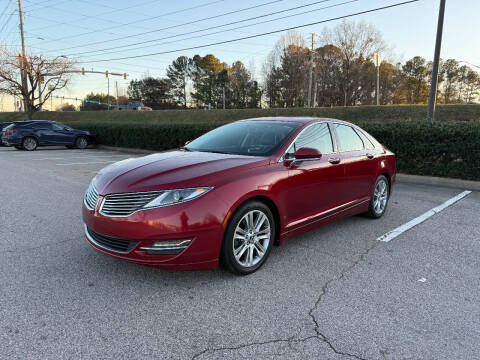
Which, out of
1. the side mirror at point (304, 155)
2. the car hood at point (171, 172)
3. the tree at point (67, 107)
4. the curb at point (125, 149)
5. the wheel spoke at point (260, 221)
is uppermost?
the tree at point (67, 107)

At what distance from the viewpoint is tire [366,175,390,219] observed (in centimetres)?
534

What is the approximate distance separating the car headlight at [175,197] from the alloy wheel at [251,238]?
0.51 meters

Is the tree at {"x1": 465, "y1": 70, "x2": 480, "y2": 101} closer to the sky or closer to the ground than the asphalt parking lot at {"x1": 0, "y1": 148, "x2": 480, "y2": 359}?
closer to the sky

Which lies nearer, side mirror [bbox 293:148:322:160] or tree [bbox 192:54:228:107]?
side mirror [bbox 293:148:322:160]

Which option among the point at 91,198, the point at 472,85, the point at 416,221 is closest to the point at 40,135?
the point at 91,198

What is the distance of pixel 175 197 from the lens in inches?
117

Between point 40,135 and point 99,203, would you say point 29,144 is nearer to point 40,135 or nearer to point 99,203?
point 40,135

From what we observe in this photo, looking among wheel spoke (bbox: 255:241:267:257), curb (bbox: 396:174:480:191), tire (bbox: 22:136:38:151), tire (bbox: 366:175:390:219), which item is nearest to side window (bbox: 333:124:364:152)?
tire (bbox: 366:175:390:219)

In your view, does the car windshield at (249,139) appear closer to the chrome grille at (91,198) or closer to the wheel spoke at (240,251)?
the wheel spoke at (240,251)

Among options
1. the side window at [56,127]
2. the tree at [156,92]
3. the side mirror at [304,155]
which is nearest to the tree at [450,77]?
the tree at [156,92]

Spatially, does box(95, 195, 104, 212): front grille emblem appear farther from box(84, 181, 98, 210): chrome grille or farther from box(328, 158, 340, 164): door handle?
box(328, 158, 340, 164): door handle

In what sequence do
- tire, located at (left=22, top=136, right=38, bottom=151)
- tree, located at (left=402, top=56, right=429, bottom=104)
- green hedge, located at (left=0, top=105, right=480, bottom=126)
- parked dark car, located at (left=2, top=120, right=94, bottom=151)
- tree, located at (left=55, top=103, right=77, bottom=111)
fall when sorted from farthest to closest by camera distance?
tree, located at (left=55, top=103, right=77, bottom=111)
tree, located at (left=402, top=56, right=429, bottom=104)
green hedge, located at (left=0, top=105, right=480, bottom=126)
tire, located at (left=22, top=136, right=38, bottom=151)
parked dark car, located at (left=2, top=120, right=94, bottom=151)

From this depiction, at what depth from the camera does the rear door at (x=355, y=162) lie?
183 inches

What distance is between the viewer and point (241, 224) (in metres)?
3.32
